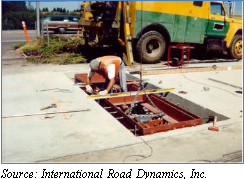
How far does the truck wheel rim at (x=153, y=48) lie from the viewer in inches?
462

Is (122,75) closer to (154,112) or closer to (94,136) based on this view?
(154,112)

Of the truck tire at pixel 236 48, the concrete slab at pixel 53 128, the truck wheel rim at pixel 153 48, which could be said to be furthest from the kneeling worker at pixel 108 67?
the truck tire at pixel 236 48

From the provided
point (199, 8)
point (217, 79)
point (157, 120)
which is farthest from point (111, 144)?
point (199, 8)

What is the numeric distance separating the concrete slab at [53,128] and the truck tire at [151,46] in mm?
4458

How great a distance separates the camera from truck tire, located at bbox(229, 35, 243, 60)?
44.2ft

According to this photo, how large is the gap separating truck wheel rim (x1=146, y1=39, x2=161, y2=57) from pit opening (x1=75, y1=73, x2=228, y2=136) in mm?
3557

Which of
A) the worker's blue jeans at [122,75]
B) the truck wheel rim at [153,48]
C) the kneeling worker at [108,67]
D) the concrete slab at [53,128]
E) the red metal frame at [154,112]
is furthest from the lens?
the truck wheel rim at [153,48]

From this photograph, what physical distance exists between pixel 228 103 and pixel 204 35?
6559mm

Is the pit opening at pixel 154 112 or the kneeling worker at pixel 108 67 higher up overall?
the kneeling worker at pixel 108 67

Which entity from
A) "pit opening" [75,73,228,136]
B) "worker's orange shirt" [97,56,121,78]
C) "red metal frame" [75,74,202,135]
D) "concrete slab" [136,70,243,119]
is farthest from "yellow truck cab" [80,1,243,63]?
"worker's orange shirt" [97,56,121,78]

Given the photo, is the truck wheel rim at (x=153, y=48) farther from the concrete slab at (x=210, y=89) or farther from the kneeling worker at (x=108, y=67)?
the kneeling worker at (x=108, y=67)

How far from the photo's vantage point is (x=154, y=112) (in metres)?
6.75

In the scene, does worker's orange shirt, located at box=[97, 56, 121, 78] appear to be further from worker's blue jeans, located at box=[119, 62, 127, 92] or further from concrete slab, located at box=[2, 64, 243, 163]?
concrete slab, located at box=[2, 64, 243, 163]

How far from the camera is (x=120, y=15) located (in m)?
11.1
